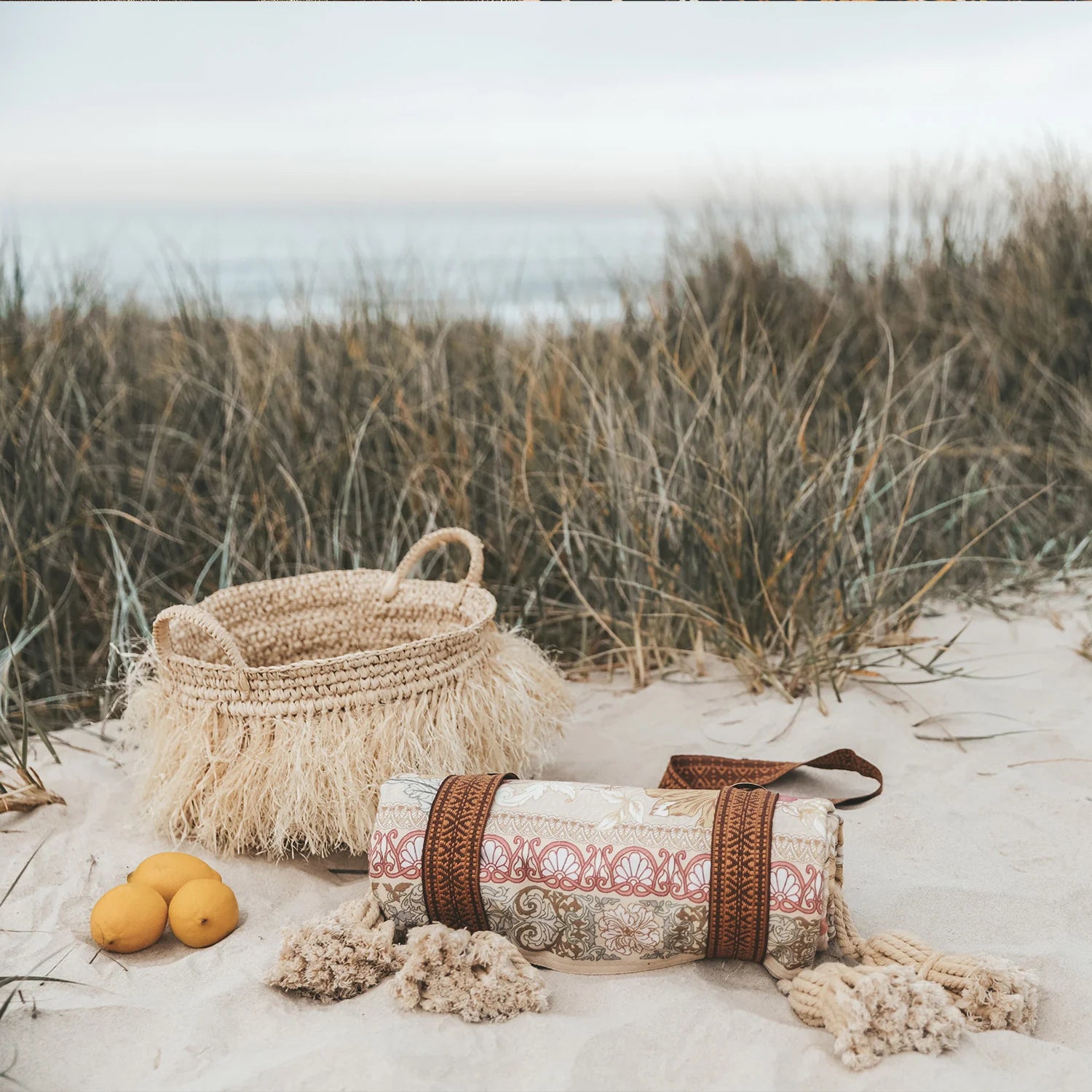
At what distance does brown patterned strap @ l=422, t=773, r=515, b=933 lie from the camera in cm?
173

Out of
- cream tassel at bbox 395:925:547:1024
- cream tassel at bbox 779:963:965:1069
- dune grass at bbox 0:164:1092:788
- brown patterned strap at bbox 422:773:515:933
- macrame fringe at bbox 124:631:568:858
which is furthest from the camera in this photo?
dune grass at bbox 0:164:1092:788

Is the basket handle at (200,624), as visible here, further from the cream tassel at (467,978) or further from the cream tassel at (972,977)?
the cream tassel at (972,977)

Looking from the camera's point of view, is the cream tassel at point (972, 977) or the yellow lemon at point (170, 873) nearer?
the cream tassel at point (972, 977)

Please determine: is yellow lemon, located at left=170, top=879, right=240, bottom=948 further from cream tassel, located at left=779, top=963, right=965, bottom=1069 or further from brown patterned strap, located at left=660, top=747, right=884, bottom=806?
cream tassel, located at left=779, top=963, right=965, bottom=1069

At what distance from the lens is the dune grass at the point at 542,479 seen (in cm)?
291

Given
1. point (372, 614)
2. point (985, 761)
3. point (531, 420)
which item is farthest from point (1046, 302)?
point (372, 614)

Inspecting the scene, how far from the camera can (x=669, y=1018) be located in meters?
1.60

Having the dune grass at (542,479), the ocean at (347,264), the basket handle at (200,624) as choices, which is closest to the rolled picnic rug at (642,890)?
the basket handle at (200,624)

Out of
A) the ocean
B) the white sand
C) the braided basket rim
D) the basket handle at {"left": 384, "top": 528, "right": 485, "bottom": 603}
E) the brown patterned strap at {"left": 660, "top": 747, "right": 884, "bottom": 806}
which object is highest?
the ocean

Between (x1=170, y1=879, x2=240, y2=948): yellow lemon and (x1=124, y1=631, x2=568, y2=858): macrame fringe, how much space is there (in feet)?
0.59

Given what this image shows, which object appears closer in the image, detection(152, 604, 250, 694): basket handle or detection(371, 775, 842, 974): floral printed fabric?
detection(371, 775, 842, 974): floral printed fabric

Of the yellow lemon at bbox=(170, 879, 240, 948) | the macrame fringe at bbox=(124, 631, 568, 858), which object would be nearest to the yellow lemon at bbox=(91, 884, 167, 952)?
the yellow lemon at bbox=(170, 879, 240, 948)

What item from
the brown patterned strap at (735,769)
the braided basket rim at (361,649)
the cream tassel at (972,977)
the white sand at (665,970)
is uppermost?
the braided basket rim at (361,649)

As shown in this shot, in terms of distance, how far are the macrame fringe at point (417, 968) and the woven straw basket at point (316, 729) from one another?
1.04ft
